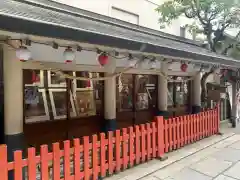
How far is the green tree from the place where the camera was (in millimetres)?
8914

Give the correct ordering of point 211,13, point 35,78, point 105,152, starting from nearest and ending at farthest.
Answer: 1. point 105,152
2. point 35,78
3. point 211,13

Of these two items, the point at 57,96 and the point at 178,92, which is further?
the point at 178,92

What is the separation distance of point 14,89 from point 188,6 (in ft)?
24.9

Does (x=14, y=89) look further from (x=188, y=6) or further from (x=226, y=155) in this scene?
(x=188, y=6)

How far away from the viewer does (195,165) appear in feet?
18.6

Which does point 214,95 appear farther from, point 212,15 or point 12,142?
point 12,142

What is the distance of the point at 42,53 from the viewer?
517 cm

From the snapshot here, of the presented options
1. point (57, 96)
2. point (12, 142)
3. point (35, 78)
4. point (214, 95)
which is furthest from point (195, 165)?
point (214, 95)

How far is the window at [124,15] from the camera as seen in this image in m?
10.5

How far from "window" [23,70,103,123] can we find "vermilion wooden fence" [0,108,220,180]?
1136 millimetres

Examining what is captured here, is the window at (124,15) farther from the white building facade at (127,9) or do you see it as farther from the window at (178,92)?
the window at (178,92)

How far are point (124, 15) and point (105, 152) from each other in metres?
7.77

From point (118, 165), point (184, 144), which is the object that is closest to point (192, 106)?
point (184, 144)

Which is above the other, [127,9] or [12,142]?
[127,9]
